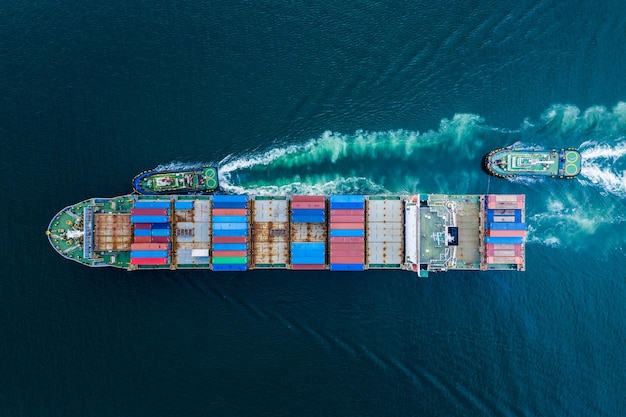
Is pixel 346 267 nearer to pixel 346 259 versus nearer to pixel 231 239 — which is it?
pixel 346 259

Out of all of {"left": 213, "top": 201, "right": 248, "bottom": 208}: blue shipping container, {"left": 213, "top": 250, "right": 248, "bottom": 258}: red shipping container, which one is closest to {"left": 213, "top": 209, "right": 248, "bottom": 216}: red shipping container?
{"left": 213, "top": 201, "right": 248, "bottom": 208}: blue shipping container

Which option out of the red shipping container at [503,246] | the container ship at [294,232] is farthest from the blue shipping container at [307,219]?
the red shipping container at [503,246]

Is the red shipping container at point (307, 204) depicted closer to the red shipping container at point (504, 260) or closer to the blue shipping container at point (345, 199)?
the blue shipping container at point (345, 199)

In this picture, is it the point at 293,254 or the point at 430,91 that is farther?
the point at 430,91

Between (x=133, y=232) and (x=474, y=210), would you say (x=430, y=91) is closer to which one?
(x=474, y=210)

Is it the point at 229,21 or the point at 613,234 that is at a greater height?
the point at 229,21

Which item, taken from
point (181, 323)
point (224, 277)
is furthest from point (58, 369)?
point (224, 277)
